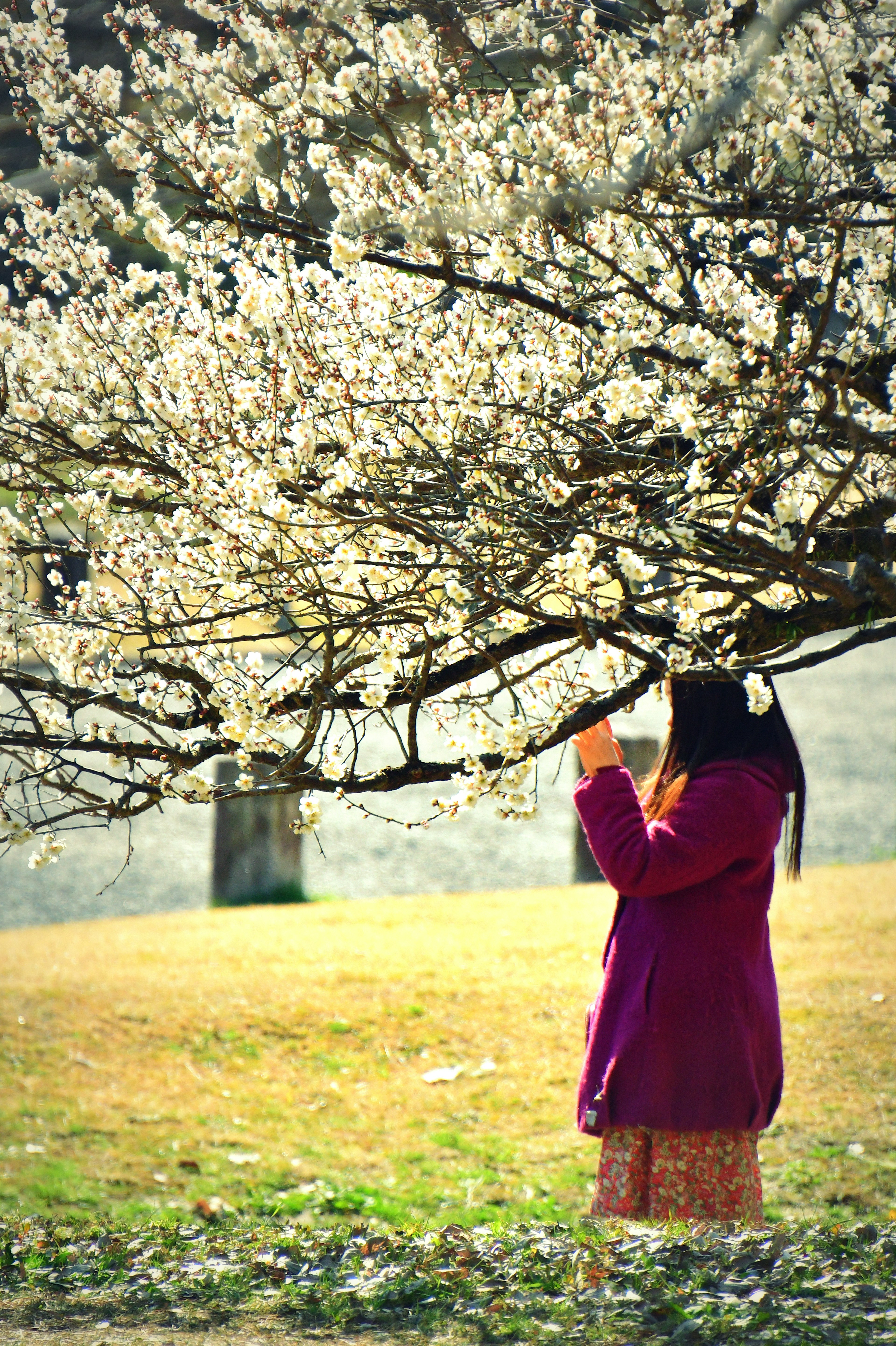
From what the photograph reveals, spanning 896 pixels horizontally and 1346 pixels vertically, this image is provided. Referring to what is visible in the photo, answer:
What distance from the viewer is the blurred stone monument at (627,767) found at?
31.2 feet

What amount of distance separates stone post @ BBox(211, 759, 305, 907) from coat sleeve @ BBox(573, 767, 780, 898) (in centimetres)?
571

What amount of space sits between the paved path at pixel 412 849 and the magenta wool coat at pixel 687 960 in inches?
232

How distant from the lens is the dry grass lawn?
17.8 feet

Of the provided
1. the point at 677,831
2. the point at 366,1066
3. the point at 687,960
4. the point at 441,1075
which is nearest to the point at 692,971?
the point at 687,960

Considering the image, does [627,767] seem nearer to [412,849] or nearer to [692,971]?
[412,849]

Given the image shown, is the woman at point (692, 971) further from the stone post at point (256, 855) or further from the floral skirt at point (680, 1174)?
the stone post at point (256, 855)

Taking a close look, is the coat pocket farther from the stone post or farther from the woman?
the stone post

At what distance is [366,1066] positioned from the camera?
643cm

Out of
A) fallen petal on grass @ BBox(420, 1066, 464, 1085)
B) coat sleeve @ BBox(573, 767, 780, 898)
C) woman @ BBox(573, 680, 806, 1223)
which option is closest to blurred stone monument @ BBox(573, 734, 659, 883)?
fallen petal on grass @ BBox(420, 1066, 464, 1085)

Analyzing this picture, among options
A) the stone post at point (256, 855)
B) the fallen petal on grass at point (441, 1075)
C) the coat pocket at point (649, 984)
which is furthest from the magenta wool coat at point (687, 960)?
the stone post at point (256, 855)

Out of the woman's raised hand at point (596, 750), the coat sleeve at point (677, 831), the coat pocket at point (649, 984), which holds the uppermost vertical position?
the woman's raised hand at point (596, 750)

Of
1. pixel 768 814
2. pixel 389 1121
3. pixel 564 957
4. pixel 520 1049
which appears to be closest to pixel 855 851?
pixel 564 957

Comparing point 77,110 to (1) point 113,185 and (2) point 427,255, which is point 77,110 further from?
(1) point 113,185

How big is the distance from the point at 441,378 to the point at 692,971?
178 centimetres
